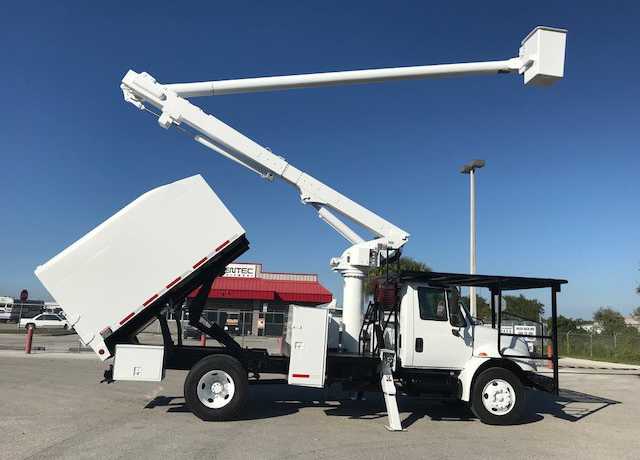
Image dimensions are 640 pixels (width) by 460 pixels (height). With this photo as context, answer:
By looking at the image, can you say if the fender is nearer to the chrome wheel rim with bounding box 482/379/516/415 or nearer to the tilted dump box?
the chrome wheel rim with bounding box 482/379/516/415

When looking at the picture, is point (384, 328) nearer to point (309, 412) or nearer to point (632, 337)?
point (309, 412)

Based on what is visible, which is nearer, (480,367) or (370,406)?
(480,367)

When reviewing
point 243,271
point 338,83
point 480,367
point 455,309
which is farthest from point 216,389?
point 243,271

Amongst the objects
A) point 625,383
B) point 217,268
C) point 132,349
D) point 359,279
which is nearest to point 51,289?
point 132,349

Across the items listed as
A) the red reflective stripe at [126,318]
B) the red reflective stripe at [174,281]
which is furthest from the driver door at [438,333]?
the red reflective stripe at [126,318]

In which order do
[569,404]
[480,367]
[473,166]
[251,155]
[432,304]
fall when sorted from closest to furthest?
[480,367], [432,304], [251,155], [569,404], [473,166]

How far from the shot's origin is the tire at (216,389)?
26.1 feet

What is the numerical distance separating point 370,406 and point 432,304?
2.50 m

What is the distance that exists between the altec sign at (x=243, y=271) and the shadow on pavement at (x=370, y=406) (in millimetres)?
28840

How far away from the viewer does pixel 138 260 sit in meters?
8.01

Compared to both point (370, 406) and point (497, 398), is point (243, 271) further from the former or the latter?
point (497, 398)

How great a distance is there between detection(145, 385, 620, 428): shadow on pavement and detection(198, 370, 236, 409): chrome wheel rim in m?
0.49

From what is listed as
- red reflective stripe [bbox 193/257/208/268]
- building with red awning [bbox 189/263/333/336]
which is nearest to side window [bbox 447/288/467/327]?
red reflective stripe [bbox 193/257/208/268]

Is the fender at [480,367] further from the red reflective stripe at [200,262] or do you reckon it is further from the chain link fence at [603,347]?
the chain link fence at [603,347]
